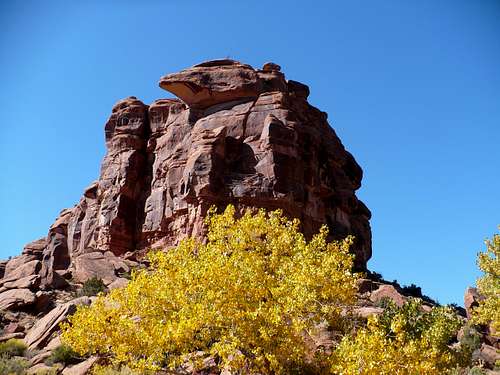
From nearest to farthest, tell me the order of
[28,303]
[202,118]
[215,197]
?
[28,303] → [215,197] → [202,118]

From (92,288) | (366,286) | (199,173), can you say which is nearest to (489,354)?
(366,286)

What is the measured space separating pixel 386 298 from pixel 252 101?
2611 cm

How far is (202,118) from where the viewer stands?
50281 mm

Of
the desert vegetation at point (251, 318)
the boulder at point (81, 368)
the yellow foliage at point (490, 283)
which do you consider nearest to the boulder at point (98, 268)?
the boulder at point (81, 368)

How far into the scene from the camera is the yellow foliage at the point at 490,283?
22.2 metres

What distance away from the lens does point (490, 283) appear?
23.5 metres

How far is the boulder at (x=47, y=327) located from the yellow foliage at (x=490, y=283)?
21028mm

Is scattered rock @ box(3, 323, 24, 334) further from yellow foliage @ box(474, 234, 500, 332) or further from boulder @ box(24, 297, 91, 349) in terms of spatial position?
yellow foliage @ box(474, 234, 500, 332)

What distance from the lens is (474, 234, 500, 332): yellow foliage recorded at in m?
22.2

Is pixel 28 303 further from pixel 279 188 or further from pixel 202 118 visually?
pixel 202 118

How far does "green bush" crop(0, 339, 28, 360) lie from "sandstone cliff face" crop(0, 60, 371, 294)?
36.4 ft

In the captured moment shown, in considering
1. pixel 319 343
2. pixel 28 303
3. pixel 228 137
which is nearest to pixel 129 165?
pixel 228 137

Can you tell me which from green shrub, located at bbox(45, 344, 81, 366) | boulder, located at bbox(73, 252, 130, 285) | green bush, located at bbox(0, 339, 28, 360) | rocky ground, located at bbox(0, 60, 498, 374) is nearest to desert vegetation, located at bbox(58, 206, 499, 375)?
green shrub, located at bbox(45, 344, 81, 366)

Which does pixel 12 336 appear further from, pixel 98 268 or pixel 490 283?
pixel 490 283
